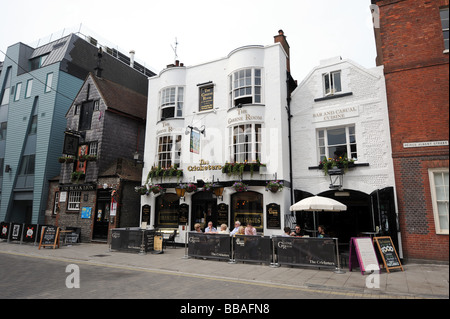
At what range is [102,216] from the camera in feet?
60.4

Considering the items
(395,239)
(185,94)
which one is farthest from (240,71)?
(395,239)

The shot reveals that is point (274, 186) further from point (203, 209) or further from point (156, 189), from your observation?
point (156, 189)

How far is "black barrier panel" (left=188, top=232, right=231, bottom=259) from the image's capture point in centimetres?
1143

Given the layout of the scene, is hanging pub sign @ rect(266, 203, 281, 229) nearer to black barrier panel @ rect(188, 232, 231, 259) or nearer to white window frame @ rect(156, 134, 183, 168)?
black barrier panel @ rect(188, 232, 231, 259)

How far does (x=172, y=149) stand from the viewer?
1780 cm

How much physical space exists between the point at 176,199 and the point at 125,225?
398 cm

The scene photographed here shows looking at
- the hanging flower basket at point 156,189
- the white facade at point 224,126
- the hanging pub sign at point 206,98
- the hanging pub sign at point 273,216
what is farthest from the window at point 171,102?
the hanging pub sign at point 273,216

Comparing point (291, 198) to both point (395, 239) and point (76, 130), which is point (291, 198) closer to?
point (395, 239)

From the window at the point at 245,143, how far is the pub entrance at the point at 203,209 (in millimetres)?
2659

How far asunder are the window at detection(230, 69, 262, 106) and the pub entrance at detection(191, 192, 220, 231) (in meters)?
5.65

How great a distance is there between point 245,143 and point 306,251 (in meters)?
7.16

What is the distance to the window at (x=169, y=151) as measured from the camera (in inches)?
696

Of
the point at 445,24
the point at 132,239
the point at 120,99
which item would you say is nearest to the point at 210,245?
the point at 132,239

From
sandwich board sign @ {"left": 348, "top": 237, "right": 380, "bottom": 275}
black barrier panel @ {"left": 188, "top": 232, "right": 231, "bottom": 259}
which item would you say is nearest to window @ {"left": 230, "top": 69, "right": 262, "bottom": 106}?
black barrier panel @ {"left": 188, "top": 232, "right": 231, "bottom": 259}
